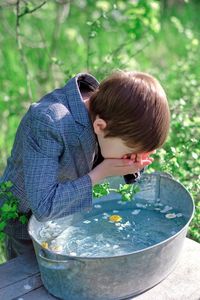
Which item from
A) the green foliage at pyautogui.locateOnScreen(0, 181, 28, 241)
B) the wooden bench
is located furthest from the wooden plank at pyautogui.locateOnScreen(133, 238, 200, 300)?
the green foliage at pyautogui.locateOnScreen(0, 181, 28, 241)

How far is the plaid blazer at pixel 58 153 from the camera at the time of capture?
1.80m

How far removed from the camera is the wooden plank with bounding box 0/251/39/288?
197cm

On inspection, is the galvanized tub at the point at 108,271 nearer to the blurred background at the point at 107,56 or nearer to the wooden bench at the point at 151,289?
the wooden bench at the point at 151,289

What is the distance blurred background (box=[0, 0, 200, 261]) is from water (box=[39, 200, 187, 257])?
16cm

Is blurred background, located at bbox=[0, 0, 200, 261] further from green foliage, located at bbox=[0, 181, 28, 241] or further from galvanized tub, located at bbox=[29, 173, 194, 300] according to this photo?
green foliage, located at bbox=[0, 181, 28, 241]

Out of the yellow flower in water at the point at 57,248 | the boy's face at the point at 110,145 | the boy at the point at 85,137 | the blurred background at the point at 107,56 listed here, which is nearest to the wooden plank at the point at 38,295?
the yellow flower in water at the point at 57,248

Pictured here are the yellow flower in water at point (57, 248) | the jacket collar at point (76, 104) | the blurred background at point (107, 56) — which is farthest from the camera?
the blurred background at point (107, 56)

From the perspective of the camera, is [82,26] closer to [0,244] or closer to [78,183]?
[0,244]

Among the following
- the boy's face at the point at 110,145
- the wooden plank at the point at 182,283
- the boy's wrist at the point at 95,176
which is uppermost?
the boy's face at the point at 110,145

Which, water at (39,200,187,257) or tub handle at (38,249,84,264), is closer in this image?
tub handle at (38,249,84,264)

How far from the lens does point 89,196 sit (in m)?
1.85

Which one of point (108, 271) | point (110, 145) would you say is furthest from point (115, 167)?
point (108, 271)

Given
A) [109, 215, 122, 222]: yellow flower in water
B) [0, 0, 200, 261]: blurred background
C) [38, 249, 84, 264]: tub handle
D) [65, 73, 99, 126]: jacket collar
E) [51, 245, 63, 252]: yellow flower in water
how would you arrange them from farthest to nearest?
[0, 0, 200, 261]: blurred background → [109, 215, 122, 222]: yellow flower in water → [51, 245, 63, 252]: yellow flower in water → [65, 73, 99, 126]: jacket collar → [38, 249, 84, 264]: tub handle

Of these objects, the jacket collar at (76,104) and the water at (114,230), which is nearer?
the jacket collar at (76,104)
